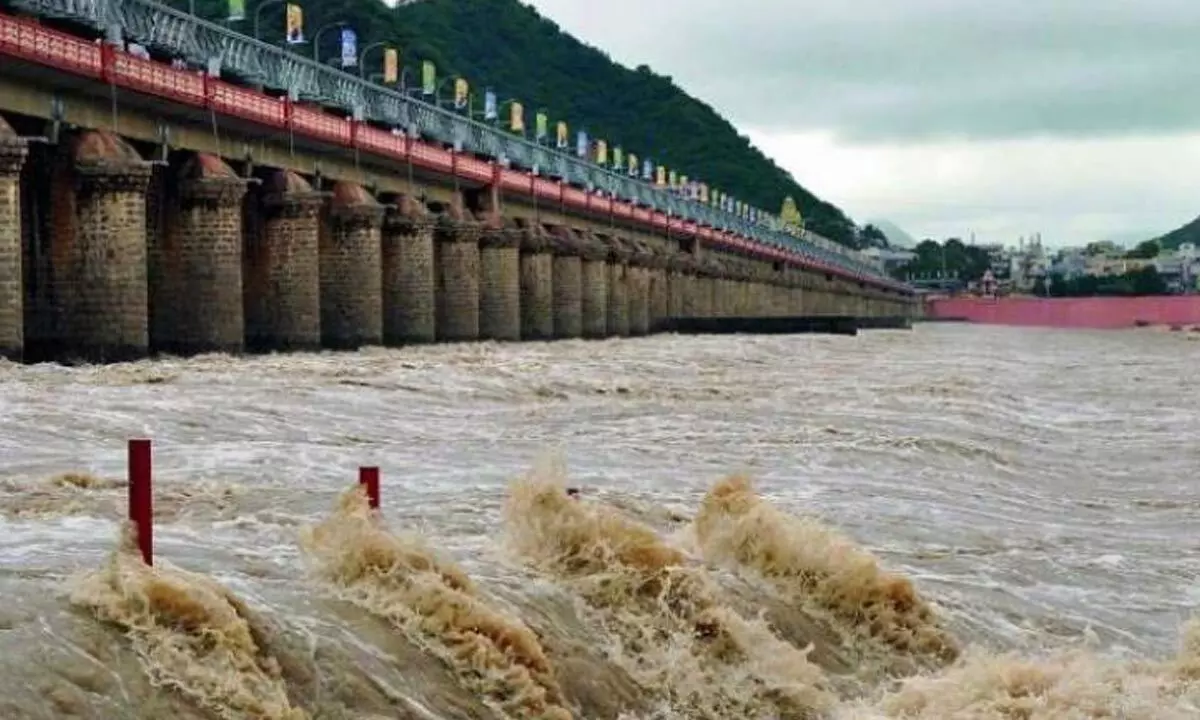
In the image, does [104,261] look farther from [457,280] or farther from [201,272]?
[457,280]

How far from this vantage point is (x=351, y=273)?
55.3m

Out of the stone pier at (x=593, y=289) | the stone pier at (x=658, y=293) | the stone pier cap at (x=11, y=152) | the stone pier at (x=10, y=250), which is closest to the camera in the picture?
the stone pier at (x=10, y=250)

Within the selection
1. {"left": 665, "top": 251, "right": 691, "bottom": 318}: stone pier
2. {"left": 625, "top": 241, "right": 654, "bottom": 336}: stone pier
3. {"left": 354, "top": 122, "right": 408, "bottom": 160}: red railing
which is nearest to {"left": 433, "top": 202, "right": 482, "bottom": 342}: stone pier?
{"left": 354, "top": 122, "right": 408, "bottom": 160}: red railing

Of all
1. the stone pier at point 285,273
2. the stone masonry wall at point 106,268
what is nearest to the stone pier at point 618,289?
the stone pier at point 285,273

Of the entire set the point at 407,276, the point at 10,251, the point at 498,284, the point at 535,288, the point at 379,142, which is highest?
the point at 379,142

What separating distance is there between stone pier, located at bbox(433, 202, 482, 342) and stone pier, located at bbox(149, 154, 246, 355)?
20.7 meters

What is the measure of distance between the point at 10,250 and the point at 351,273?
886 inches

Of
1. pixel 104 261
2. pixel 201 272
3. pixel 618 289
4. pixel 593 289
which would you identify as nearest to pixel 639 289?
pixel 618 289

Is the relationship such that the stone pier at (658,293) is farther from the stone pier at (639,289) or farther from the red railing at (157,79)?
the red railing at (157,79)

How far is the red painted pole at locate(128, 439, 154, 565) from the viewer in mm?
9453

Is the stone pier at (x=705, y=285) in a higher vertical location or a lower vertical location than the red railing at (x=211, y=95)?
lower

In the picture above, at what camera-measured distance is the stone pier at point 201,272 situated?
43.7 metres

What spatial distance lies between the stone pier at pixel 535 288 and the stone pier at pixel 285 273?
25.5 metres

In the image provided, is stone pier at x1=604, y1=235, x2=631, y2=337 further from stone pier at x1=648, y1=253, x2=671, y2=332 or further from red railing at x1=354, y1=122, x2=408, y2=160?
red railing at x1=354, y1=122, x2=408, y2=160
